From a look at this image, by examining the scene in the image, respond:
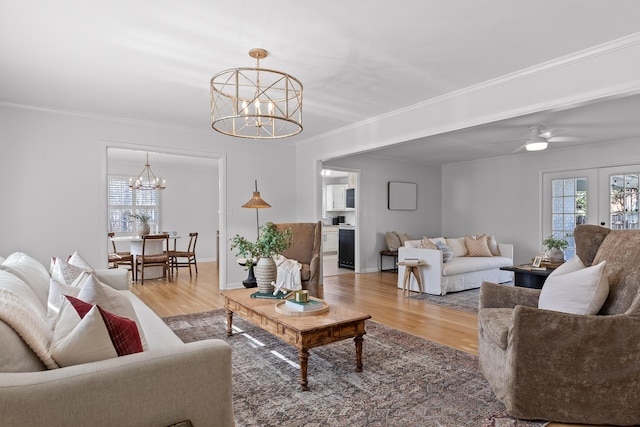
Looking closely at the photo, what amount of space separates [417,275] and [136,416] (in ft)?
15.2

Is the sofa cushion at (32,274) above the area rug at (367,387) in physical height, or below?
above

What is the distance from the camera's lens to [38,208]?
4.39 meters

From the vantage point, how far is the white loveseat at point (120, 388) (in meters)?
1.13

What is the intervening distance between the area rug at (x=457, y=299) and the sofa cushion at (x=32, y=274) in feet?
13.6

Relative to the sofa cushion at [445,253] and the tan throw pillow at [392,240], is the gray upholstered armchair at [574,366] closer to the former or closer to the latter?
the sofa cushion at [445,253]

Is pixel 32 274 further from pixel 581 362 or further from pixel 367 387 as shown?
pixel 581 362

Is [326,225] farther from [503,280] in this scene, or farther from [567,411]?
[567,411]

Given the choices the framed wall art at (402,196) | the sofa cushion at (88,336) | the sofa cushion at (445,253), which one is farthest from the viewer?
the framed wall art at (402,196)

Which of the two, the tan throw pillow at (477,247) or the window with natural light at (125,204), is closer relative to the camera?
the tan throw pillow at (477,247)

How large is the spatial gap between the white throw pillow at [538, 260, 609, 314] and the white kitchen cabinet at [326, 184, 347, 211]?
8.10 meters

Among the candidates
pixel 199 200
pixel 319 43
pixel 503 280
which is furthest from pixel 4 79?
pixel 503 280

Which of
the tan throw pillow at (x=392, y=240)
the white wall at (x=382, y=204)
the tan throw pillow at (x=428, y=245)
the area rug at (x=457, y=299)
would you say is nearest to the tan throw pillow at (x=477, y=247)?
the area rug at (x=457, y=299)

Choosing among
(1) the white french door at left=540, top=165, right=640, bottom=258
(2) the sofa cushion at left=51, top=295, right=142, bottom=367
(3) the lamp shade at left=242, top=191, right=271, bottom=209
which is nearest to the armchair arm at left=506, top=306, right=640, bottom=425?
(2) the sofa cushion at left=51, top=295, right=142, bottom=367

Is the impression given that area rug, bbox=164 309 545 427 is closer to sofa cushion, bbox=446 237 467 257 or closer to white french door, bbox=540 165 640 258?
sofa cushion, bbox=446 237 467 257
